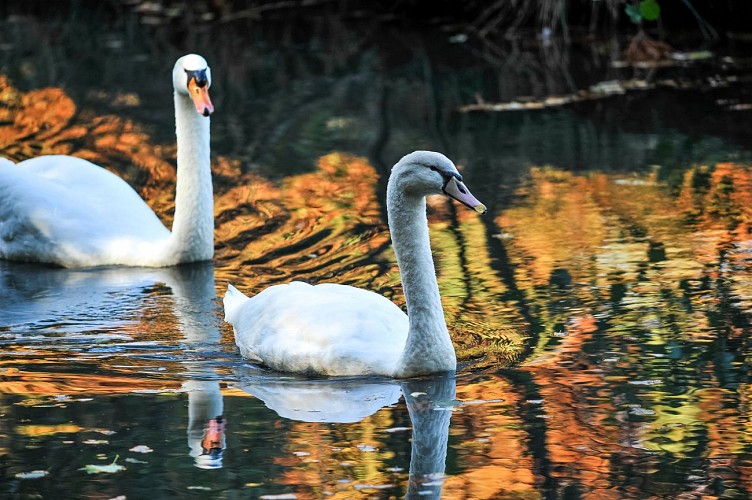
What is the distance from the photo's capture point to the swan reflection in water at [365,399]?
271 inches

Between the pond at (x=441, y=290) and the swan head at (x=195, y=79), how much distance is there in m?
1.17

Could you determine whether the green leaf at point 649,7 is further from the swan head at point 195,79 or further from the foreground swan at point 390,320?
the foreground swan at point 390,320

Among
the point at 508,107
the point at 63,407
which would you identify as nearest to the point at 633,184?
the point at 508,107

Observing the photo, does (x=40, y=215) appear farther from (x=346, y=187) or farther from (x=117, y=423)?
(x=117, y=423)

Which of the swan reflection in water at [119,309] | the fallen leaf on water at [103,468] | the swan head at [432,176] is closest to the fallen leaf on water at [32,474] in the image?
the fallen leaf on water at [103,468]

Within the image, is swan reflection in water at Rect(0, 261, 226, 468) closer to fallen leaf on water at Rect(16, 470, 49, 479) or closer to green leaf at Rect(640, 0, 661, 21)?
fallen leaf on water at Rect(16, 470, 49, 479)

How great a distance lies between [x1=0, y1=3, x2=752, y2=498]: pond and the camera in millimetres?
6562

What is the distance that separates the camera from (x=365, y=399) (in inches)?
294

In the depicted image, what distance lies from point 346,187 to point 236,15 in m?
11.7

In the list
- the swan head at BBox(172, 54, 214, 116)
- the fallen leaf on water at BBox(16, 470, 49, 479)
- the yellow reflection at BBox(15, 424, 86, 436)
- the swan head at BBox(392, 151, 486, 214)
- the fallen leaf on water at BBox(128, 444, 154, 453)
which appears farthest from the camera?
the swan head at BBox(172, 54, 214, 116)

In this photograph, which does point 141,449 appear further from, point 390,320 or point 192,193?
point 192,193

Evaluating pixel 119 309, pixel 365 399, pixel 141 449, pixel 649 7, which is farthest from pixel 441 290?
pixel 649 7

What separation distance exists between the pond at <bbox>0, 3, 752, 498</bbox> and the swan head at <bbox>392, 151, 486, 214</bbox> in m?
0.97

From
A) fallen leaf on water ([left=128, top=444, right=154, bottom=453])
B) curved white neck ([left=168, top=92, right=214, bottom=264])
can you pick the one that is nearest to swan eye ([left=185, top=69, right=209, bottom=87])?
curved white neck ([left=168, top=92, right=214, bottom=264])
